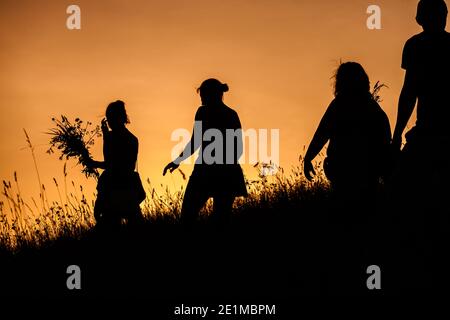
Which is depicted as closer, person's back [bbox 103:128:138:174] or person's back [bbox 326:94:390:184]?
person's back [bbox 326:94:390:184]

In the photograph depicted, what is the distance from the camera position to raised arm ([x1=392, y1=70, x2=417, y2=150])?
5062 mm

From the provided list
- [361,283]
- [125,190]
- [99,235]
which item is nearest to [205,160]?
[125,190]

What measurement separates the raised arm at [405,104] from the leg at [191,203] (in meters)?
2.95

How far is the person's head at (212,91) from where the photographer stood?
7398 mm

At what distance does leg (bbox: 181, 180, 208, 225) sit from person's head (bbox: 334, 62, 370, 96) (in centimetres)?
220

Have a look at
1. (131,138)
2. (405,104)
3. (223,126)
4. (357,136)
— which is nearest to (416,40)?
(405,104)

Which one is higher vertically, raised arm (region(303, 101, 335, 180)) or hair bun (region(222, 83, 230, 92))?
hair bun (region(222, 83, 230, 92))

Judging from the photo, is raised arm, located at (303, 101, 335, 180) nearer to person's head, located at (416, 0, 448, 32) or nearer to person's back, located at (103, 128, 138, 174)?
person's head, located at (416, 0, 448, 32)

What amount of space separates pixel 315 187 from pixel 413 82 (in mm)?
4139

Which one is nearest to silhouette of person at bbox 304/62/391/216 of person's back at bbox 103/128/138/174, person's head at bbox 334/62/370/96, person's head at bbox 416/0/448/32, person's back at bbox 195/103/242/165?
person's head at bbox 334/62/370/96

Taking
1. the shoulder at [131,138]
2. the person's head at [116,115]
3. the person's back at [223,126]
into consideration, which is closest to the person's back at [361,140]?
the person's back at [223,126]

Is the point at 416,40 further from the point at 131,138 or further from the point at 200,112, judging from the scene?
the point at 131,138

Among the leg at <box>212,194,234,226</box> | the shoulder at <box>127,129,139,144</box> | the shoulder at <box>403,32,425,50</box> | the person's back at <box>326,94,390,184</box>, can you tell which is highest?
the shoulder at <box>403,32,425,50</box>

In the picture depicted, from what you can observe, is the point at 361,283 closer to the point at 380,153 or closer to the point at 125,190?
the point at 380,153
